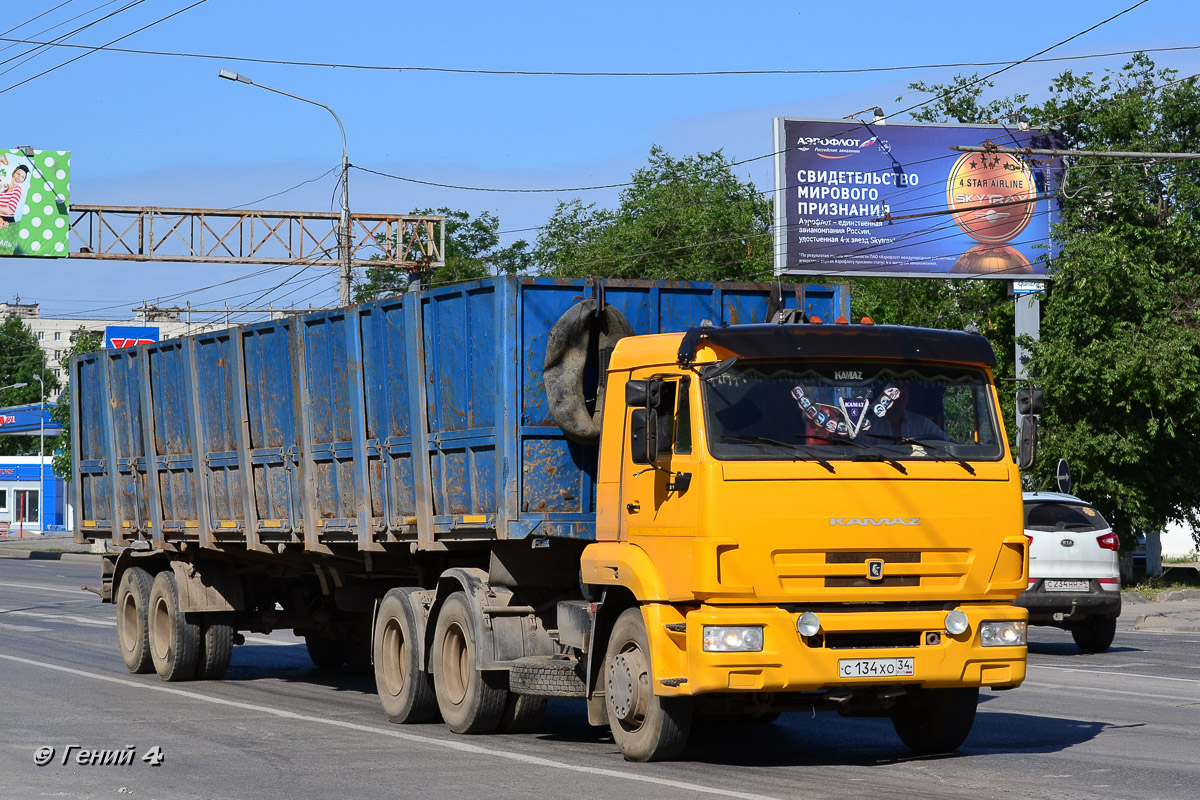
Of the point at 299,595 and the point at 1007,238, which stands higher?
the point at 1007,238

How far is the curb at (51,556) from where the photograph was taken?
1991 inches

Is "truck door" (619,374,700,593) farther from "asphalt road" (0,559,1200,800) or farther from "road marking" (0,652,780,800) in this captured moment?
"asphalt road" (0,559,1200,800)

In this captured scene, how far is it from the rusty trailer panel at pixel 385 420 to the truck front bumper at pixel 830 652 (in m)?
1.78

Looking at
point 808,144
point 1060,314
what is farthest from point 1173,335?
point 808,144

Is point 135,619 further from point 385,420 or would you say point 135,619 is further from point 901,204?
point 901,204

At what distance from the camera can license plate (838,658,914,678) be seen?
8.67 m

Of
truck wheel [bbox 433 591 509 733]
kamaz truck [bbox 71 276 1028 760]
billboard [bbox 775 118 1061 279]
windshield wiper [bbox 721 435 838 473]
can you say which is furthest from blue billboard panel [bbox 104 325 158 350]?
windshield wiper [bbox 721 435 838 473]

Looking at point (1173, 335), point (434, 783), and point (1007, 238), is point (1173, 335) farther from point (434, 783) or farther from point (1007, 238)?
point (434, 783)

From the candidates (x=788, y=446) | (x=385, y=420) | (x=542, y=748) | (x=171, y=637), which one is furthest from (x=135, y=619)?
(x=788, y=446)

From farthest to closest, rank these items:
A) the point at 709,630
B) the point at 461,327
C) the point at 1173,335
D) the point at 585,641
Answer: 1. the point at 1173,335
2. the point at 461,327
3. the point at 585,641
4. the point at 709,630

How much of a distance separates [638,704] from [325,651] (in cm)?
792

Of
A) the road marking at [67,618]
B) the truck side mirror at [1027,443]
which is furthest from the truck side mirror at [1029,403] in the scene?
the road marking at [67,618]

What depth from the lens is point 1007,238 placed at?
108 ft

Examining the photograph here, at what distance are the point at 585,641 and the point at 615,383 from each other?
1679 mm
